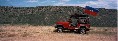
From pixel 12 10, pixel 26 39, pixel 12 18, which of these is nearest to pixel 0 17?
pixel 12 18

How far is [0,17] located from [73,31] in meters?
31.5

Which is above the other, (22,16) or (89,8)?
(89,8)

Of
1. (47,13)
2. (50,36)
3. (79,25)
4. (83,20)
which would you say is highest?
(83,20)

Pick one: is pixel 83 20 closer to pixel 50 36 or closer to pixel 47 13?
pixel 50 36

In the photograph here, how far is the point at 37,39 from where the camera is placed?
75.8 ft

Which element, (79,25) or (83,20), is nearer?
(79,25)

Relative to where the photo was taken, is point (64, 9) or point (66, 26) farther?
point (64, 9)

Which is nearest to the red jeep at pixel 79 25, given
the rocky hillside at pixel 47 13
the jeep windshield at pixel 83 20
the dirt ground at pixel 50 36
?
the jeep windshield at pixel 83 20

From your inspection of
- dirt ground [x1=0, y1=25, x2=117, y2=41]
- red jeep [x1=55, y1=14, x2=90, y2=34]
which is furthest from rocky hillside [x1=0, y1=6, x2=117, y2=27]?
dirt ground [x1=0, y1=25, x2=117, y2=41]

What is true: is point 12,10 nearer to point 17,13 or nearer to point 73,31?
point 17,13

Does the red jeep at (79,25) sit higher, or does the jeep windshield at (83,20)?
the jeep windshield at (83,20)

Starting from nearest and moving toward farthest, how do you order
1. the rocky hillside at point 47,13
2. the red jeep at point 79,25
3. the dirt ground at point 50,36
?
the dirt ground at point 50,36
the red jeep at point 79,25
the rocky hillside at point 47,13

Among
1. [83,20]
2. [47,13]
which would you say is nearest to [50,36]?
[83,20]

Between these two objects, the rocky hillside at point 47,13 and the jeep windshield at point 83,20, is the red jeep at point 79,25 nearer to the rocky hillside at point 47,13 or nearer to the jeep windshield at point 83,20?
the jeep windshield at point 83,20
